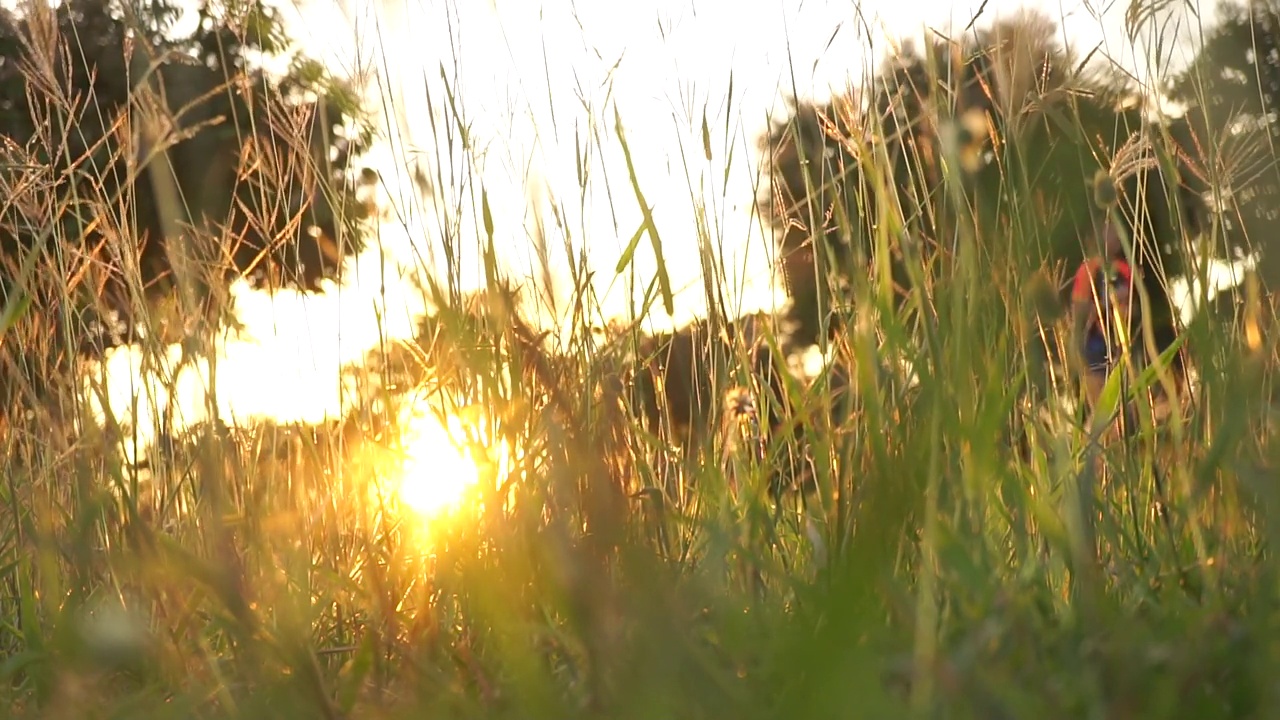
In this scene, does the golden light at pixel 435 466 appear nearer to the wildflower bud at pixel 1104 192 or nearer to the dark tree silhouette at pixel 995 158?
the dark tree silhouette at pixel 995 158

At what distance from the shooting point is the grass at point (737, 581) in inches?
24.5

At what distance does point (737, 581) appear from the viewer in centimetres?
121

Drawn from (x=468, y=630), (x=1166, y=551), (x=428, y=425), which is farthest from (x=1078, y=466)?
(x=428, y=425)

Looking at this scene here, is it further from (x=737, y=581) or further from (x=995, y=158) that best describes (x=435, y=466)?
(x=995, y=158)

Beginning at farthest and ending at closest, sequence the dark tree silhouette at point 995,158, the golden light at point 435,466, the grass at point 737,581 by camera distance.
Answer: the golden light at point 435,466 → the dark tree silhouette at point 995,158 → the grass at point 737,581

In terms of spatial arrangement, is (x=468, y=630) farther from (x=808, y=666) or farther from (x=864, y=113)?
(x=864, y=113)

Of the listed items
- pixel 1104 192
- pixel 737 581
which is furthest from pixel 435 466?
pixel 1104 192

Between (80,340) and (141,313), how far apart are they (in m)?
0.46

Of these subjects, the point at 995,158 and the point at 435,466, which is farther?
the point at 995,158

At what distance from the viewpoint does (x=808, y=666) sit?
20.0 inches

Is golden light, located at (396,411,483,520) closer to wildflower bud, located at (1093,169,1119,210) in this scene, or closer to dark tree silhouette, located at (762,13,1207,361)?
dark tree silhouette, located at (762,13,1207,361)

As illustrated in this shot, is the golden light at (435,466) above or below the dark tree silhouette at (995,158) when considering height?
below

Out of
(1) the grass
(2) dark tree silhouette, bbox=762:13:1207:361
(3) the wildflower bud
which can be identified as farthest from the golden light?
(3) the wildflower bud

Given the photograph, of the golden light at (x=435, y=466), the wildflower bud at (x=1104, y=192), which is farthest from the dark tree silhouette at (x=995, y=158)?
the golden light at (x=435, y=466)
